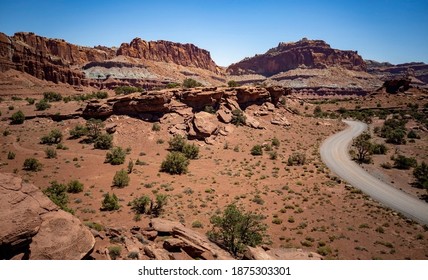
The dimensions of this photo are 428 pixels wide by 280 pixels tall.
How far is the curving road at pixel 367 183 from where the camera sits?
19.8 m

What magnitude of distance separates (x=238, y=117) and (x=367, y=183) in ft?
83.7

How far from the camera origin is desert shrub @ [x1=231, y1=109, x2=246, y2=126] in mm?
46125

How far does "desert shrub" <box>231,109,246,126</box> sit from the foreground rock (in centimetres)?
3886

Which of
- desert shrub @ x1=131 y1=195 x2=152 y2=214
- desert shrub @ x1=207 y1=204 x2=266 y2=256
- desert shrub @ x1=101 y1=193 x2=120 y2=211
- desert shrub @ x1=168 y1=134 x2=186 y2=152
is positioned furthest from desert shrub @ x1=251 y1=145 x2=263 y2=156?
desert shrub @ x1=207 y1=204 x2=266 y2=256

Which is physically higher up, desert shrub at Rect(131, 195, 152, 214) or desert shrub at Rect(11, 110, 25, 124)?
desert shrub at Rect(11, 110, 25, 124)

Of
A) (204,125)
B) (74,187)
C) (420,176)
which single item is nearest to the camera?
(74,187)

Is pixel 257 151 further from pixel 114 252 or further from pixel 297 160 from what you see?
pixel 114 252

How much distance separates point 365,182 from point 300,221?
12986 mm

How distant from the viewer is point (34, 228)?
7770mm

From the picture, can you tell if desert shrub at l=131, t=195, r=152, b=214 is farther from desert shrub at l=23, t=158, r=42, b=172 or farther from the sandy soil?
desert shrub at l=23, t=158, r=42, b=172

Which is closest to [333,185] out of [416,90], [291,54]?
[416,90]

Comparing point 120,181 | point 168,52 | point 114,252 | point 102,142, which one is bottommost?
point 120,181

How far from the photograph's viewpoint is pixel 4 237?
7168mm

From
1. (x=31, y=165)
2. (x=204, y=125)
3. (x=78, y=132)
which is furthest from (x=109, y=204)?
Answer: (x=204, y=125)
